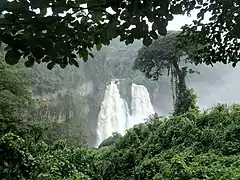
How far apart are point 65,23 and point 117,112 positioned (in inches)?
1055

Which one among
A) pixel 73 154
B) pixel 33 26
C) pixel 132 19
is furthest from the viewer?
pixel 73 154

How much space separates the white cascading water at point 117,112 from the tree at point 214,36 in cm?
Answer: 2452

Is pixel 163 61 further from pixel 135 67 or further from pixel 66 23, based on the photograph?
pixel 66 23

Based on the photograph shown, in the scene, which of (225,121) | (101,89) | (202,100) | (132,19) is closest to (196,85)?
(202,100)

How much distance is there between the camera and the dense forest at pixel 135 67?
1.08 metres

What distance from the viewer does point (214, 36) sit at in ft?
7.98

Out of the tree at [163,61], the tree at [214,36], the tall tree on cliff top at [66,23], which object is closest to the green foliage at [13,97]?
the tree at [163,61]

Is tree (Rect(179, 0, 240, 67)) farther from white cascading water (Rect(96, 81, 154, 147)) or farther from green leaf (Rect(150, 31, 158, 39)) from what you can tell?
white cascading water (Rect(96, 81, 154, 147))

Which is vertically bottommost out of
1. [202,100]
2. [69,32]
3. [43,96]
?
[202,100]

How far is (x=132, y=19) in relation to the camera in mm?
1165

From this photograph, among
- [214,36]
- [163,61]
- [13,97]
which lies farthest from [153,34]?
[163,61]

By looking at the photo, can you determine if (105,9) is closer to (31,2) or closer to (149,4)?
(149,4)

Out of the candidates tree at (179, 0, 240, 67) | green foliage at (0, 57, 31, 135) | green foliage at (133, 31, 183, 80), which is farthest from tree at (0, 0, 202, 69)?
green foliage at (133, 31, 183, 80)

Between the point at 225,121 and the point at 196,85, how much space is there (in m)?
27.8
